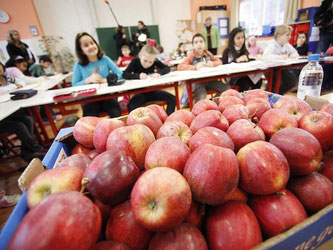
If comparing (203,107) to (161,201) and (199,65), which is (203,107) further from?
(199,65)

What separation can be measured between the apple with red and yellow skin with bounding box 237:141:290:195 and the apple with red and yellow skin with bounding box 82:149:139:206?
1.05ft

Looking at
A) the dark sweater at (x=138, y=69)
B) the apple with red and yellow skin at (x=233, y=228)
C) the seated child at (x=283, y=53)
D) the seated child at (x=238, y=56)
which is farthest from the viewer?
the seated child at (x=283, y=53)

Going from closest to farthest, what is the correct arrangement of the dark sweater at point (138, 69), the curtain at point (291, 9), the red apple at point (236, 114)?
the red apple at point (236, 114)
the dark sweater at point (138, 69)
the curtain at point (291, 9)

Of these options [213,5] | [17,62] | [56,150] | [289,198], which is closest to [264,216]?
[289,198]

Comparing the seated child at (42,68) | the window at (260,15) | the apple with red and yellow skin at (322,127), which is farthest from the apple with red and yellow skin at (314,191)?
the window at (260,15)

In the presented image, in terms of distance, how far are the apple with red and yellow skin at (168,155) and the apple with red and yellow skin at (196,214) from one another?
4.2 inches

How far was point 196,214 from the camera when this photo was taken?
521 mm

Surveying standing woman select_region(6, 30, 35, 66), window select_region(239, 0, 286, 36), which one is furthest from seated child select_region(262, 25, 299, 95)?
standing woman select_region(6, 30, 35, 66)

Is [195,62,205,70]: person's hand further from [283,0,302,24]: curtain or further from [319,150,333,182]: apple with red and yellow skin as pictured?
[283,0,302,24]: curtain

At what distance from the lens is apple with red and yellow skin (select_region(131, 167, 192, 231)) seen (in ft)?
1.40

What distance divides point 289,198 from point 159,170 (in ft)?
1.21

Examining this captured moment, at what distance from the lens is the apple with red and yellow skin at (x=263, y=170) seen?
19.8 inches

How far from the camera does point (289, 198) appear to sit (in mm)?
515

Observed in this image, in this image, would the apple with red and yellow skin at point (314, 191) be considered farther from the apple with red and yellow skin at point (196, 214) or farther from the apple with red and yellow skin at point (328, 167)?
the apple with red and yellow skin at point (196, 214)
